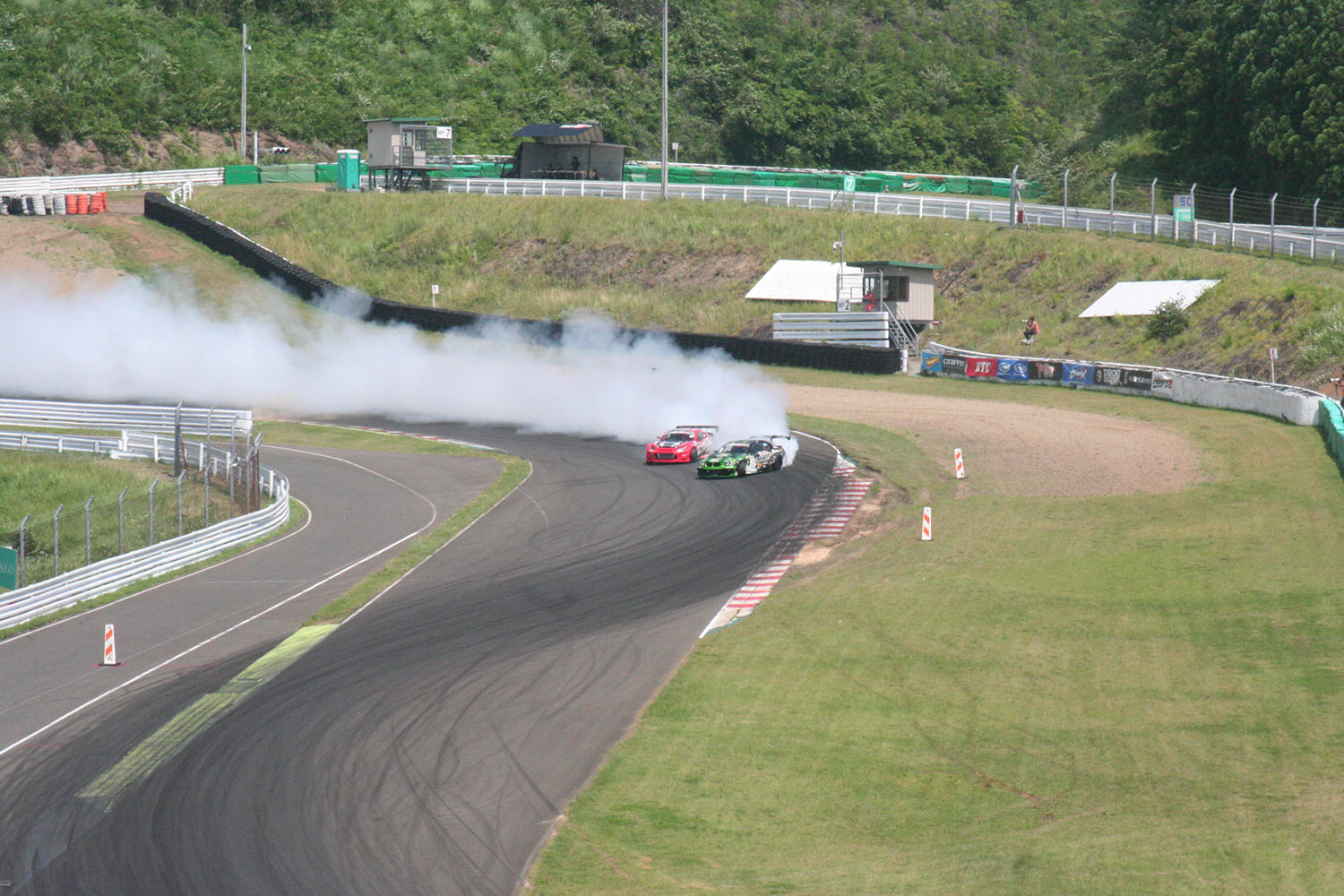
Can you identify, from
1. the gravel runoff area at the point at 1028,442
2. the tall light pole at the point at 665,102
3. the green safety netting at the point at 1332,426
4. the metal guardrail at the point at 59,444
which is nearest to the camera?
the green safety netting at the point at 1332,426

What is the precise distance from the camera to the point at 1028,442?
41.5 m

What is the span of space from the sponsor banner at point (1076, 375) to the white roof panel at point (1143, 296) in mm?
6840

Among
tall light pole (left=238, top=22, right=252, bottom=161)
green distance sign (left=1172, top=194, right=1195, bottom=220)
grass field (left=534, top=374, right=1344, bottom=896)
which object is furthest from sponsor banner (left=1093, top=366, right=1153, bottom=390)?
tall light pole (left=238, top=22, right=252, bottom=161)

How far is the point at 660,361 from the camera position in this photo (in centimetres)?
5275

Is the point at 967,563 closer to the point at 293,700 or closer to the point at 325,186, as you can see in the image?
the point at 293,700

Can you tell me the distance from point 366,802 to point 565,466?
A: 969 inches

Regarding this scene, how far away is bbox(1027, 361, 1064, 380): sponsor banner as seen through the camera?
5275cm

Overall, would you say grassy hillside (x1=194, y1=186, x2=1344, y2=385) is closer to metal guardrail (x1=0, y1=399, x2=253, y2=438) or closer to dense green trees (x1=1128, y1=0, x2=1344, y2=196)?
dense green trees (x1=1128, y1=0, x2=1344, y2=196)

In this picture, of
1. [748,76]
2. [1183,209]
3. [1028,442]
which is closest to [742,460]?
[1028,442]

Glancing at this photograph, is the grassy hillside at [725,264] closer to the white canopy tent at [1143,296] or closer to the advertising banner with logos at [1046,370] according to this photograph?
the white canopy tent at [1143,296]

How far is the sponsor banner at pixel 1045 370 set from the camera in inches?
2077

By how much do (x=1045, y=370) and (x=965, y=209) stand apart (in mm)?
21284

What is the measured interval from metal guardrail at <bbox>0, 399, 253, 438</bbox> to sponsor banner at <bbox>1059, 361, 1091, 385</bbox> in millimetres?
30418

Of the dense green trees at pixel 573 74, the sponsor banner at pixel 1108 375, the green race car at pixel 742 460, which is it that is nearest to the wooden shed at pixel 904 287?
the sponsor banner at pixel 1108 375
